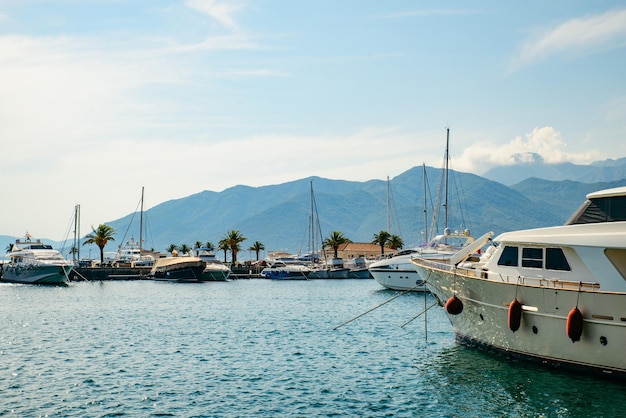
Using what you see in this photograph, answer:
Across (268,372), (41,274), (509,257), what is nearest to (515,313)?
(509,257)

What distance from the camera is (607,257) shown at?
2166cm

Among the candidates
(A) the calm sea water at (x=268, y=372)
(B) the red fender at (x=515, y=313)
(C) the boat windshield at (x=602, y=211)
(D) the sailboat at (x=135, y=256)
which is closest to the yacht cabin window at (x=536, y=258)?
(C) the boat windshield at (x=602, y=211)

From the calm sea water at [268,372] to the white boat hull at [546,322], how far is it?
663mm

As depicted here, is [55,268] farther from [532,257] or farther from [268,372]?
[532,257]

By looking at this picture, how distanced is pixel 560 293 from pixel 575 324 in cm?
123

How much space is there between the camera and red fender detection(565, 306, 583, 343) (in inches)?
824

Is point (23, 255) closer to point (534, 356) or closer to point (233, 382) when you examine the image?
point (233, 382)

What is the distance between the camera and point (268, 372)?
24.7m

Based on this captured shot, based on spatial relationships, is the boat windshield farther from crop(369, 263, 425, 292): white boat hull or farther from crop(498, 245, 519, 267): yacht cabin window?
crop(369, 263, 425, 292): white boat hull

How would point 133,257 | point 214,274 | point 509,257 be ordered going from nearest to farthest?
point 509,257 → point 214,274 → point 133,257

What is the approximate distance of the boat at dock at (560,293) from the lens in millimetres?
20922

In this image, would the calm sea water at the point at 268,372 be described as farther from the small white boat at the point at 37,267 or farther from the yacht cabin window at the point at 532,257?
A: the small white boat at the point at 37,267

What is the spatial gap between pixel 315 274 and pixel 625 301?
82.9 meters

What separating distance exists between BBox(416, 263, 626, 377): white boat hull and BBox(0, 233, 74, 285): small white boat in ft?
215
